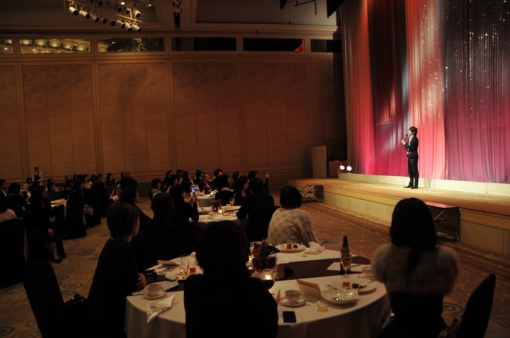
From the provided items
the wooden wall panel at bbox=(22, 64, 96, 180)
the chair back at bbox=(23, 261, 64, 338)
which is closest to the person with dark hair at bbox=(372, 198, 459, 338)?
the chair back at bbox=(23, 261, 64, 338)

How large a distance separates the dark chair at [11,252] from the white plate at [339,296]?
176 inches

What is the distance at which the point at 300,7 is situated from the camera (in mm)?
15664

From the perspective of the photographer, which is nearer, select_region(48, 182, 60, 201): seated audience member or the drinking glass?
the drinking glass

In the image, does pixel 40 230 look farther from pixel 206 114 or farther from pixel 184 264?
pixel 206 114

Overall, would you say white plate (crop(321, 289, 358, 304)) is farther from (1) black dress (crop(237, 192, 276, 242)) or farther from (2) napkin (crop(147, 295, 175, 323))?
(1) black dress (crop(237, 192, 276, 242))

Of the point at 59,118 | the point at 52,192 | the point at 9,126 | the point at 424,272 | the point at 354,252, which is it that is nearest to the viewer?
the point at 424,272

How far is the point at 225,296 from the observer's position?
4.85 ft

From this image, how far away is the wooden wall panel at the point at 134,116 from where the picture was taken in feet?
49.7

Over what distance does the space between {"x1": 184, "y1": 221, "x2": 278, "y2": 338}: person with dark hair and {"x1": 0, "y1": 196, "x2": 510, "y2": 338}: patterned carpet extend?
2524 millimetres

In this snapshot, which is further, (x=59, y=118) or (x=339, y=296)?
(x=59, y=118)

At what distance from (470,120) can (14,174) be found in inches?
604

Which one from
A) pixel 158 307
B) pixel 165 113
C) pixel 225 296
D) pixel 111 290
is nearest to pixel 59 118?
pixel 165 113

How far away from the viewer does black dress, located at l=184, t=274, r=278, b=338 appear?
4.88ft

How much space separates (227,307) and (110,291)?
42.5 inches
